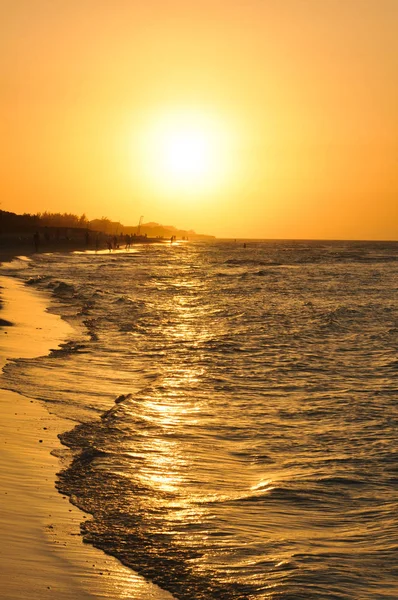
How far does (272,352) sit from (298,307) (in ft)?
54.0

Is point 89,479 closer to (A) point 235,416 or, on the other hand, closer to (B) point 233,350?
(A) point 235,416

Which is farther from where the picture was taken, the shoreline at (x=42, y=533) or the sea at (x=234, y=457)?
the sea at (x=234, y=457)

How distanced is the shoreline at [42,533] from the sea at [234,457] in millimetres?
227

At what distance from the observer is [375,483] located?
922 centimetres

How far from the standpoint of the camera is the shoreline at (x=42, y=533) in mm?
6008

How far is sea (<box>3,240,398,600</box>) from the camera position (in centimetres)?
683

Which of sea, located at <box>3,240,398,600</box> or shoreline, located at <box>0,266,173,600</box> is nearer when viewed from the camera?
shoreline, located at <box>0,266,173,600</box>

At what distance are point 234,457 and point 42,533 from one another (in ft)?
12.3

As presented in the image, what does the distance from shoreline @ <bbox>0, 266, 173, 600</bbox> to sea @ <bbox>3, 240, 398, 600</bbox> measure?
8.9 inches

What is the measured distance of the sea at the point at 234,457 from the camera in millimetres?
6832

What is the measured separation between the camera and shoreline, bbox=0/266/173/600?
237 inches

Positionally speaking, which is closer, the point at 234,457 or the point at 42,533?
the point at 42,533

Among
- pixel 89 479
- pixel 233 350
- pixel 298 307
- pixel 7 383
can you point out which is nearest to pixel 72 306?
pixel 298 307

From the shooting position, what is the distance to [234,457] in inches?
399
